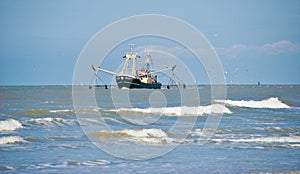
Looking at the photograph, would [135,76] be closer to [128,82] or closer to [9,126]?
[128,82]

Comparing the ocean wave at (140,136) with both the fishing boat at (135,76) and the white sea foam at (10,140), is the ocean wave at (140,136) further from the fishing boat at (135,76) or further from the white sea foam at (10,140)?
the fishing boat at (135,76)

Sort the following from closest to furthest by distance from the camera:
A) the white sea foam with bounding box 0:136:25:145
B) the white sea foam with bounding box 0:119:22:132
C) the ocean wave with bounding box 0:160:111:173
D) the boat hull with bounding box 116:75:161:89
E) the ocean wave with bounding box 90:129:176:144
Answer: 1. the ocean wave with bounding box 0:160:111:173
2. the white sea foam with bounding box 0:136:25:145
3. the ocean wave with bounding box 90:129:176:144
4. the white sea foam with bounding box 0:119:22:132
5. the boat hull with bounding box 116:75:161:89

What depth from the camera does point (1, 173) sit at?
1198 centimetres

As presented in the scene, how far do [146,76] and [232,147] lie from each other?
102m

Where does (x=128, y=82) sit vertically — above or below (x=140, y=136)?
above

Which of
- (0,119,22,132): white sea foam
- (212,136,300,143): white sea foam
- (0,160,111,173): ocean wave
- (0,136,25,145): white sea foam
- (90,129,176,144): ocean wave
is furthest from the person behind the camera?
(0,119,22,132): white sea foam

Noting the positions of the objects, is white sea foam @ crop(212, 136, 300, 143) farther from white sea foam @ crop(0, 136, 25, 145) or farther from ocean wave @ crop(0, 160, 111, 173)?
white sea foam @ crop(0, 136, 25, 145)

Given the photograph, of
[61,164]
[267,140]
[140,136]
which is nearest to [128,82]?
[140,136]

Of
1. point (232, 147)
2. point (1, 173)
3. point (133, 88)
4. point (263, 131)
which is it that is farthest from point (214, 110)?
point (133, 88)

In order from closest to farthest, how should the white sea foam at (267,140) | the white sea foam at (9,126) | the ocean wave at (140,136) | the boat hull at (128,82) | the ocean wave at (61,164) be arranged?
the ocean wave at (61,164) < the white sea foam at (267,140) < the ocean wave at (140,136) < the white sea foam at (9,126) < the boat hull at (128,82)

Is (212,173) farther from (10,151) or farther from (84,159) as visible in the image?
(10,151)

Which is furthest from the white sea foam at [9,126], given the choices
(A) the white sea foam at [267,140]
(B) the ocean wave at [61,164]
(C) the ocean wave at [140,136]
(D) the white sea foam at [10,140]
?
(A) the white sea foam at [267,140]

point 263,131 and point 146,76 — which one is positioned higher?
point 146,76

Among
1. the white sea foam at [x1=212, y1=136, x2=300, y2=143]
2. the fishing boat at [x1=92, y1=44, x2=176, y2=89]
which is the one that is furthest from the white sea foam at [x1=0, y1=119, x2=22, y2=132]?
the fishing boat at [x1=92, y1=44, x2=176, y2=89]
